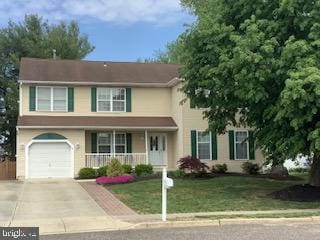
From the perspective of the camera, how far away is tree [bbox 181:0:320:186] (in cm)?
1759

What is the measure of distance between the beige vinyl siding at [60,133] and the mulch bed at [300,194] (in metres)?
13.8

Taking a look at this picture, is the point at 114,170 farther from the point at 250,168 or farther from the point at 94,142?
the point at 250,168

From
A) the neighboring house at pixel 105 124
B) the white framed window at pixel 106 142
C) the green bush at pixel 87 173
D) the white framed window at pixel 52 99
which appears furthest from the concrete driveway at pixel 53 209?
the white framed window at pixel 106 142

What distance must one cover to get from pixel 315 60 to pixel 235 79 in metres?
2.80

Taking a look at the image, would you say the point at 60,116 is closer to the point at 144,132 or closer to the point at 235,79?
the point at 144,132

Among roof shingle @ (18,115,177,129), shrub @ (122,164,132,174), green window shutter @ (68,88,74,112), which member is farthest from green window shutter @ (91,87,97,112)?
shrub @ (122,164,132,174)

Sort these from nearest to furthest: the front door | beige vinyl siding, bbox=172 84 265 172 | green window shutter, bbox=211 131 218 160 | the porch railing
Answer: the porch railing
beige vinyl siding, bbox=172 84 265 172
green window shutter, bbox=211 131 218 160
the front door

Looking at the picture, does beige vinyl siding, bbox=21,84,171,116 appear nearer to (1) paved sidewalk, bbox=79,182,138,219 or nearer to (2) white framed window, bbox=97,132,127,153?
(2) white framed window, bbox=97,132,127,153

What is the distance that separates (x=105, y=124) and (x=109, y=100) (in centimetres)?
208

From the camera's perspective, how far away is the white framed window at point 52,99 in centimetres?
3247

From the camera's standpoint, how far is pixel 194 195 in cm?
2108

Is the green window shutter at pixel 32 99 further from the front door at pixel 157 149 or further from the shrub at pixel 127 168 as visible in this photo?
the front door at pixel 157 149

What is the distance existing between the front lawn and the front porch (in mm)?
6078

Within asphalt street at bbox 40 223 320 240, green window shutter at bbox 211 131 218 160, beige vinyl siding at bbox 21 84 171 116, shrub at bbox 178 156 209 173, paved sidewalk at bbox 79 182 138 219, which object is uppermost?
beige vinyl siding at bbox 21 84 171 116
